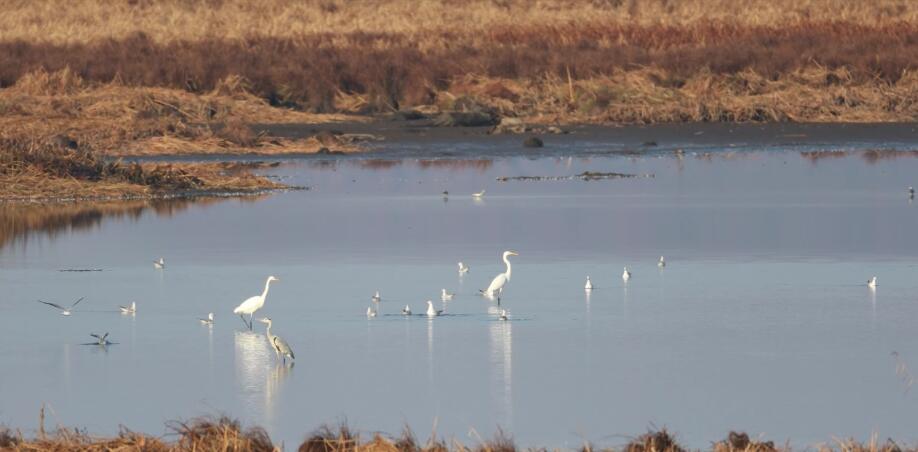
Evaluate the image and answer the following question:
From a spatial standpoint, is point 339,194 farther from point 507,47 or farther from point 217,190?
point 507,47

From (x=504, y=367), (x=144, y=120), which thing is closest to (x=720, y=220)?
(x=504, y=367)

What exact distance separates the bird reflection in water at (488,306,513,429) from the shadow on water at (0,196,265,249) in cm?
596

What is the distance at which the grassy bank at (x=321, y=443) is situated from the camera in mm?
6578

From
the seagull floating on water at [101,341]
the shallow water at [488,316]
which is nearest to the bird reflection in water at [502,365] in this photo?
→ the shallow water at [488,316]

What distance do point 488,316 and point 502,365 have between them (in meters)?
1.70

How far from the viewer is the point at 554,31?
37031 mm

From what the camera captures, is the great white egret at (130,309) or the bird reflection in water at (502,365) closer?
the bird reflection in water at (502,365)

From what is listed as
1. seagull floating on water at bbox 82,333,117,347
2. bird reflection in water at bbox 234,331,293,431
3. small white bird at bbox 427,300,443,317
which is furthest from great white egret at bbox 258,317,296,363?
small white bird at bbox 427,300,443,317

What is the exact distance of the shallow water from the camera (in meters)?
7.81

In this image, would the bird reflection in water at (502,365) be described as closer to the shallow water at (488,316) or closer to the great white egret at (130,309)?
the shallow water at (488,316)

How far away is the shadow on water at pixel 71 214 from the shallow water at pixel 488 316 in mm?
66

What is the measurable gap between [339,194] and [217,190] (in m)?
1.35

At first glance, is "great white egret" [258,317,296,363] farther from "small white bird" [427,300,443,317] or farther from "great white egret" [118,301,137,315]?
"great white egret" [118,301,137,315]

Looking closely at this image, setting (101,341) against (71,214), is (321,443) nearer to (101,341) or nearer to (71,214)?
(101,341)
